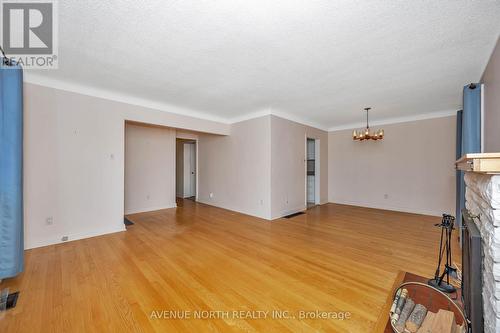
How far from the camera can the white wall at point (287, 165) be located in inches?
187

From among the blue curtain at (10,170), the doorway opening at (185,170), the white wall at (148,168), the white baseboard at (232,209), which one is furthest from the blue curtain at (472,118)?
the doorway opening at (185,170)

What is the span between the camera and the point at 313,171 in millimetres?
6699

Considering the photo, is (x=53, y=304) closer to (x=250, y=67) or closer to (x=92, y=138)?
(x=92, y=138)

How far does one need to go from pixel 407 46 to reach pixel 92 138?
4.65 m

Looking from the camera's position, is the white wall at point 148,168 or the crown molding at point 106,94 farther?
the white wall at point 148,168

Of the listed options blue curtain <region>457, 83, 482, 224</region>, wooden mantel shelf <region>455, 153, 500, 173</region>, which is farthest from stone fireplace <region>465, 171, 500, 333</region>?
blue curtain <region>457, 83, 482, 224</region>

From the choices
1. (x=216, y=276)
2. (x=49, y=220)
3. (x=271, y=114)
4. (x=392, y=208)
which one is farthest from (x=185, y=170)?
(x=392, y=208)

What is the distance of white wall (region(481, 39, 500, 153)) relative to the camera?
6.90 ft

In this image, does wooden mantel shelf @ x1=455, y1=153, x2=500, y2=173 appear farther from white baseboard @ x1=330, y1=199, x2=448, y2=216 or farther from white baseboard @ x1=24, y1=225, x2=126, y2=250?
white baseboard @ x1=330, y1=199, x2=448, y2=216

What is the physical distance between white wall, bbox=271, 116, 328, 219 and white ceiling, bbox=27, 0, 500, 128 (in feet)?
3.84

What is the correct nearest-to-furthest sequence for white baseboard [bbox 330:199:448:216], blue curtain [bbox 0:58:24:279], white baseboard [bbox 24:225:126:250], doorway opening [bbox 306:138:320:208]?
blue curtain [bbox 0:58:24:279] < white baseboard [bbox 24:225:126:250] < white baseboard [bbox 330:199:448:216] < doorway opening [bbox 306:138:320:208]

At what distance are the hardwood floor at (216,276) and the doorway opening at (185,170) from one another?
3629 millimetres

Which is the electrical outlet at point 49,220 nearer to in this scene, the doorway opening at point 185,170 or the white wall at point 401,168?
the doorway opening at point 185,170

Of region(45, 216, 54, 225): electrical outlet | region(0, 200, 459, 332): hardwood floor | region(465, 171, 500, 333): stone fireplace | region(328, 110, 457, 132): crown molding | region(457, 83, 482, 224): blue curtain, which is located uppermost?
region(328, 110, 457, 132): crown molding
